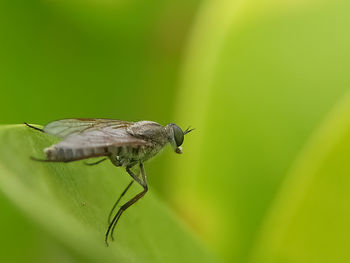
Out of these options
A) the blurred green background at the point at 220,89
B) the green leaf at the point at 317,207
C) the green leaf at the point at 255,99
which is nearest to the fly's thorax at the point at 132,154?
the blurred green background at the point at 220,89

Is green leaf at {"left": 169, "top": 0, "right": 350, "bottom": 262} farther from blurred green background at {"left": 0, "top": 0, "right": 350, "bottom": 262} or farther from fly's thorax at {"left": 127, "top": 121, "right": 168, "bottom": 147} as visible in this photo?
fly's thorax at {"left": 127, "top": 121, "right": 168, "bottom": 147}

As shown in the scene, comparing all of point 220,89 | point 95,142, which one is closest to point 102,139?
point 95,142

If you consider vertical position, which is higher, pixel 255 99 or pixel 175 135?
pixel 255 99

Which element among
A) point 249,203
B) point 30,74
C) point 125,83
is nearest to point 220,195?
point 249,203

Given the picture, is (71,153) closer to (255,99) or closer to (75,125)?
(75,125)

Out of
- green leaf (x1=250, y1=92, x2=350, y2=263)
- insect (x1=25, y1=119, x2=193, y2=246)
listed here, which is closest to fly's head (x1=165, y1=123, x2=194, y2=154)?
insect (x1=25, y1=119, x2=193, y2=246)

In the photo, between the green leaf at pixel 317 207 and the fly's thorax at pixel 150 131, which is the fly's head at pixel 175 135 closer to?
the fly's thorax at pixel 150 131
